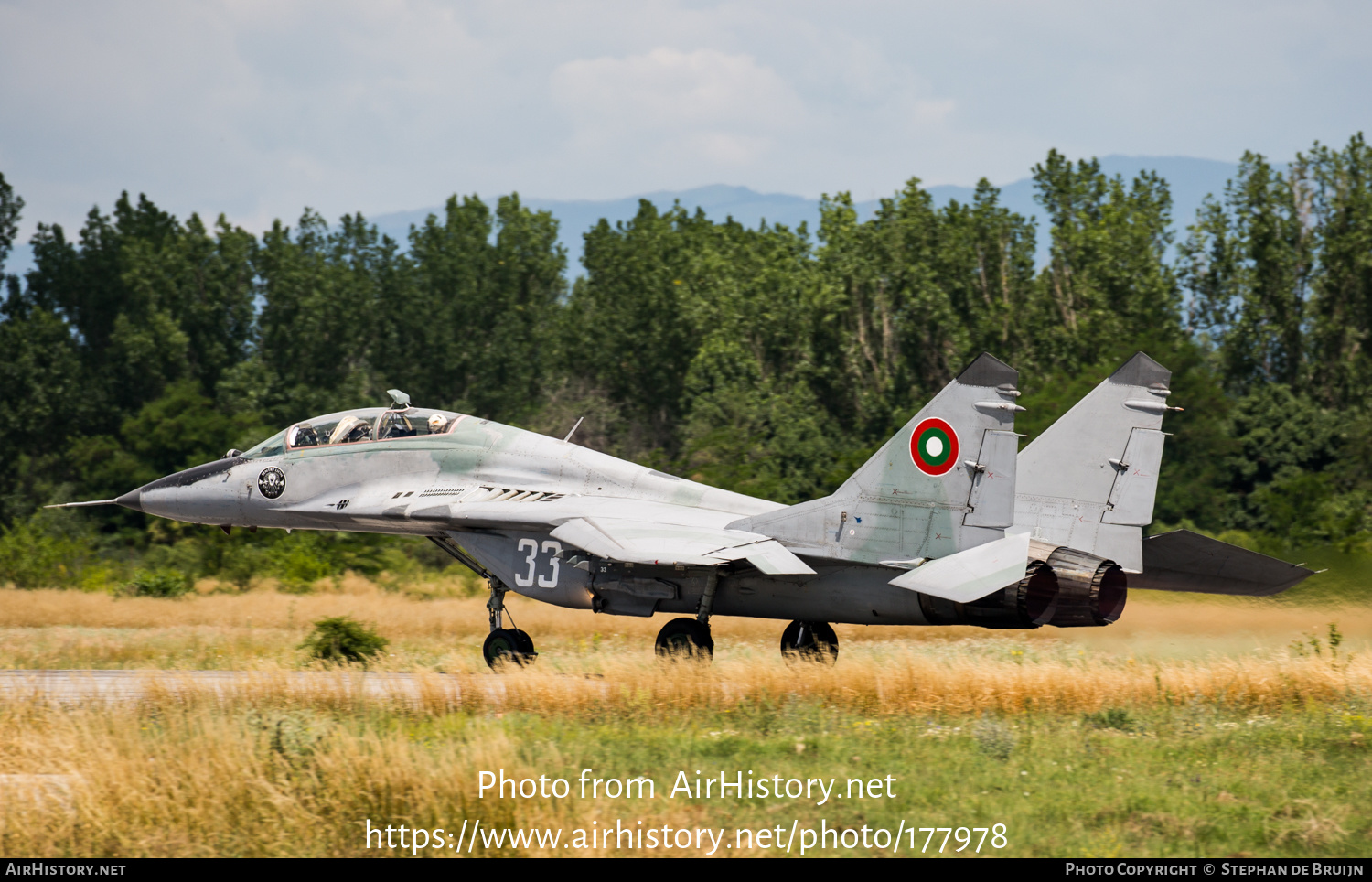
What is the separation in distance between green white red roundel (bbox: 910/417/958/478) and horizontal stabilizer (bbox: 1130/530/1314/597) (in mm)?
3080

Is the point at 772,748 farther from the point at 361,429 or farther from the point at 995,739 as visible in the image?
the point at 361,429

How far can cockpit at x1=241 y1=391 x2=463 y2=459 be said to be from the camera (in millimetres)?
16406

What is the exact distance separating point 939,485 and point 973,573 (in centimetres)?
131

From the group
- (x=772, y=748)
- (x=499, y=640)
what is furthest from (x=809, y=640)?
(x=772, y=748)

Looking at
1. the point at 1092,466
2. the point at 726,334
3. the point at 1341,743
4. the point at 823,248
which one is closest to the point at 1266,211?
the point at 823,248

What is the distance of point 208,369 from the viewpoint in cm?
5828

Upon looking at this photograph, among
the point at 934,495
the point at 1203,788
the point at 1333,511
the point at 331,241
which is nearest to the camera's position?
the point at 1203,788

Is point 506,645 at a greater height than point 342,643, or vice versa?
point 506,645

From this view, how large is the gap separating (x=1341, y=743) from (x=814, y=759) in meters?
4.64

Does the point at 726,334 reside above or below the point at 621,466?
above

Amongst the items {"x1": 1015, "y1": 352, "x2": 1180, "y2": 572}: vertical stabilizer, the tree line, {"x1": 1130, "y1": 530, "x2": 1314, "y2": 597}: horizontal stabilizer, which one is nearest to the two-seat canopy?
{"x1": 1015, "y1": 352, "x2": 1180, "y2": 572}: vertical stabilizer

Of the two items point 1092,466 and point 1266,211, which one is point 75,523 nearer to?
point 1092,466

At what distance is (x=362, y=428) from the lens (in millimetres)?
16500

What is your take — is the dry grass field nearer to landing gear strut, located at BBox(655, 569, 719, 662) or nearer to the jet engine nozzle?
the jet engine nozzle
